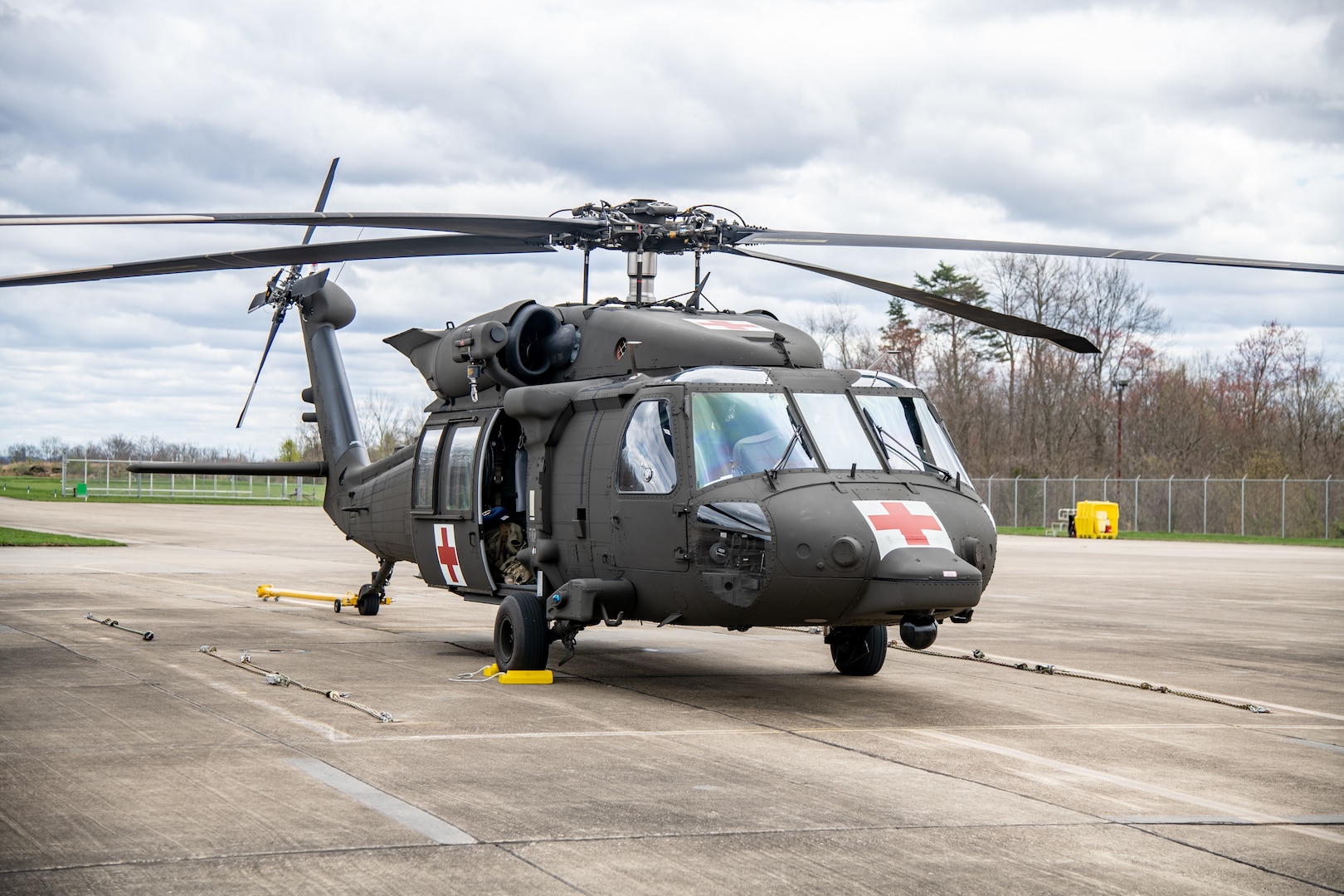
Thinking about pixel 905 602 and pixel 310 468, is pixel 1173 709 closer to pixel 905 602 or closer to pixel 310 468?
pixel 905 602

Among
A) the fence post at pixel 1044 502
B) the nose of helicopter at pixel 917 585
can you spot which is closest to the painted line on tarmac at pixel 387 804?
the nose of helicopter at pixel 917 585

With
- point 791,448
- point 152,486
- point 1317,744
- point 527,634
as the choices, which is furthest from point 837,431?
point 152,486

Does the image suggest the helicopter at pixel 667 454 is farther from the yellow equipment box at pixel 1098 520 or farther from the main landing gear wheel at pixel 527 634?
the yellow equipment box at pixel 1098 520

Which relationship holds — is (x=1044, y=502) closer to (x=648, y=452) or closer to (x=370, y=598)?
(x=370, y=598)

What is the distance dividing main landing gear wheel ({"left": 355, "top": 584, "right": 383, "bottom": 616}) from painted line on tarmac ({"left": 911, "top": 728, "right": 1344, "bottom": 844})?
30.1 ft

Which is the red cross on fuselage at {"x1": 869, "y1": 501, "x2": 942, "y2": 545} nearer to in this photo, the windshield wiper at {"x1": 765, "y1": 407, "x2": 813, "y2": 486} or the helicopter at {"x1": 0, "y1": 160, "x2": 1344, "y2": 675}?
the helicopter at {"x1": 0, "y1": 160, "x2": 1344, "y2": 675}

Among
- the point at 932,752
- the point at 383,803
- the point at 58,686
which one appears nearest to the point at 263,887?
the point at 383,803

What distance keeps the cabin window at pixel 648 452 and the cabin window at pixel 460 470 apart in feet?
7.25

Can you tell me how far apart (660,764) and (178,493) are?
236ft

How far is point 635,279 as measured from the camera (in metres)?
11.5

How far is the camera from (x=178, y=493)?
243 ft

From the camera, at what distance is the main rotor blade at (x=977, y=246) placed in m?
10.2

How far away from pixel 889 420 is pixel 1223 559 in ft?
83.7

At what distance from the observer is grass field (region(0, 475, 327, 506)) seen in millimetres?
65750
